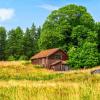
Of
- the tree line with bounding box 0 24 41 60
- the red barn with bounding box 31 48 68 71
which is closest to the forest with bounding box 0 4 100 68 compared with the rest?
the red barn with bounding box 31 48 68 71

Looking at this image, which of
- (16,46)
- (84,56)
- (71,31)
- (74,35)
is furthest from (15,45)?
(84,56)

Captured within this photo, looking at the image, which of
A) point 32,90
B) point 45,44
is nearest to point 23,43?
point 45,44

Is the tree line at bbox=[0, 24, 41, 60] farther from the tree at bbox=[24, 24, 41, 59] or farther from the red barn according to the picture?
the red barn

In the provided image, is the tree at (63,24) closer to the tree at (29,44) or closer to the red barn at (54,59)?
the red barn at (54,59)

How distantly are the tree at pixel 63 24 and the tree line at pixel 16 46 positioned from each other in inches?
736

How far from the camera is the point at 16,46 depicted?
384 ft

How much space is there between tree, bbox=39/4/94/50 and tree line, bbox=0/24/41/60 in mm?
18703

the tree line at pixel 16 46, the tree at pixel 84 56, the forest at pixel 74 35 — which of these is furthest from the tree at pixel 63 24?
the tree line at pixel 16 46

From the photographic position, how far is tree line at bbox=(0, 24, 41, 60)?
4589 inches

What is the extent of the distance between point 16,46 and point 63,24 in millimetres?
26351

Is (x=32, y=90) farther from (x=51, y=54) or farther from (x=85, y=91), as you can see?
(x=51, y=54)

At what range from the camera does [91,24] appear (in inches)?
3858

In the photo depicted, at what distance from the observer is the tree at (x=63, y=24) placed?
309ft

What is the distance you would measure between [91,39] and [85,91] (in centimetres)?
8033
